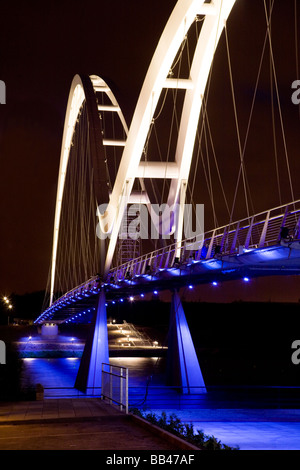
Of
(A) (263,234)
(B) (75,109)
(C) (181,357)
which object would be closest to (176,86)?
(A) (263,234)

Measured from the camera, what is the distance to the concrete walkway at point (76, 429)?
1115cm

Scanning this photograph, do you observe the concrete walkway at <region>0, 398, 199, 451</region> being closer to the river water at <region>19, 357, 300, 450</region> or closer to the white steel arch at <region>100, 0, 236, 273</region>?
the river water at <region>19, 357, 300, 450</region>

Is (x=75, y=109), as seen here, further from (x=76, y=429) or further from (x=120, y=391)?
(x=76, y=429)

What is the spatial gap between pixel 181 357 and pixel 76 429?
56.7 feet

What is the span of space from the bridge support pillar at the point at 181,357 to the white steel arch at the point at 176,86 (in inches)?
162

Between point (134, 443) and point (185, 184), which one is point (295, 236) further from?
point (185, 184)

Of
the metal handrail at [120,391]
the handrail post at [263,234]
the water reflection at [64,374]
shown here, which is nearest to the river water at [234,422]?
the metal handrail at [120,391]

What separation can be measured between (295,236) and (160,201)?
73.5 ft

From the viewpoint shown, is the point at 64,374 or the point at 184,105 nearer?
the point at 184,105

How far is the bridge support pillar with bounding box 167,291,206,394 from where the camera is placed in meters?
29.9

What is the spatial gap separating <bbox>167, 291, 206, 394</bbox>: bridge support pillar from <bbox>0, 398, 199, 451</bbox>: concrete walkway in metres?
12.5

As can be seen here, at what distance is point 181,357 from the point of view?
99.5 feet

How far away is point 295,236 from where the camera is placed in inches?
575

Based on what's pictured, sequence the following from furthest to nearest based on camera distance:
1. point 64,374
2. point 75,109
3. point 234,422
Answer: point 75,109 → point 64,374 → point 234,422
